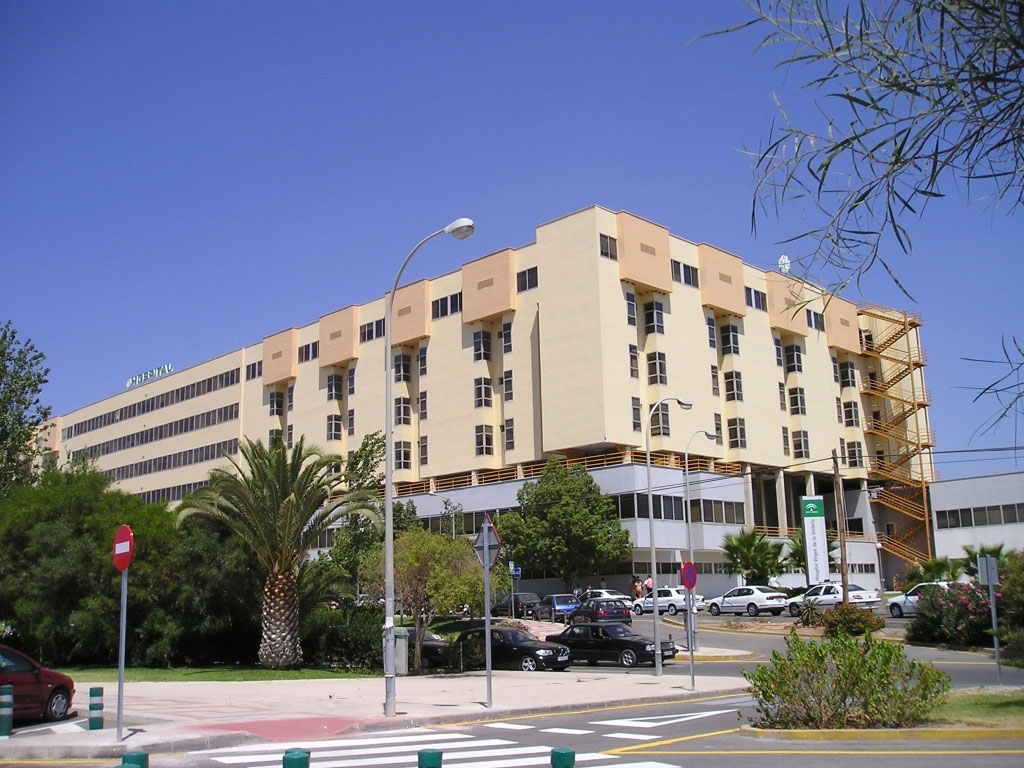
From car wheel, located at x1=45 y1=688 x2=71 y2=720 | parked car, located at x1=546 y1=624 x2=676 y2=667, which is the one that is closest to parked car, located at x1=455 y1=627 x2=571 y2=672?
parked car, located at x1=546 y1=624 x2=676 y2=667

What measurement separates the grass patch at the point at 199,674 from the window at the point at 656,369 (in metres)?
36.6

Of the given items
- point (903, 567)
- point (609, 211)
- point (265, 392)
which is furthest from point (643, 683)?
point (265, 392)

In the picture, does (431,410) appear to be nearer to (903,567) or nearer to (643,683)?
(903,567)

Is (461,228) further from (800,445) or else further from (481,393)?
(800,445)

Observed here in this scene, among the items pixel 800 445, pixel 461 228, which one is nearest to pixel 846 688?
pixel 461 228

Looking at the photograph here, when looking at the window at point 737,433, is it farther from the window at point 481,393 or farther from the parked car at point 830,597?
the parked car at point 830,597

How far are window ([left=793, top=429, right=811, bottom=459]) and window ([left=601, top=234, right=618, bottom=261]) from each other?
21007 millimetres

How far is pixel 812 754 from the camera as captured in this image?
37.7 ft

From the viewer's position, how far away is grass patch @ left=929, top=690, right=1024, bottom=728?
514 inches

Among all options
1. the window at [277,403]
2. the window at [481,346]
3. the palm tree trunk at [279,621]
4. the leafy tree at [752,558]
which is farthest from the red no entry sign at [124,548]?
the window at [277,403]

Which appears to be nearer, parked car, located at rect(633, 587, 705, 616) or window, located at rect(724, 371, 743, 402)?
parked car, located at rect(633, 587, 705, 616)

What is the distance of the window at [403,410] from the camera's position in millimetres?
70688

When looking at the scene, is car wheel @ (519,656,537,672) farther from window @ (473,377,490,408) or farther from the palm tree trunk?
window @ (473,377,490,408)

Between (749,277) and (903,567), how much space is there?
84.4 ft
